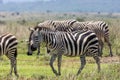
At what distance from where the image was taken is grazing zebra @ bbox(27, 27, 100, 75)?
16.8 meters

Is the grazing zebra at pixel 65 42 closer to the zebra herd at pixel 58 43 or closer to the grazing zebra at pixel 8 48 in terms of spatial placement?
the zebra herd at pixel 58 43

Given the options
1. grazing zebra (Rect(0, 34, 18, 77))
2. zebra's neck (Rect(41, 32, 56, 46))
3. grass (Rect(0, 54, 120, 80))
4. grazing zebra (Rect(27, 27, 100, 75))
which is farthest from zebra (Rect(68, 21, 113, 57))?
zebra's neck (Rect(41, 32, 56, 46))

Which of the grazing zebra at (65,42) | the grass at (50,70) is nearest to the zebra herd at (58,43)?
the grazing zebra at (65,42)

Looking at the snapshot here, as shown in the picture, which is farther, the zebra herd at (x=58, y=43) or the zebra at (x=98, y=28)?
the zebra at (x=98, y=28)

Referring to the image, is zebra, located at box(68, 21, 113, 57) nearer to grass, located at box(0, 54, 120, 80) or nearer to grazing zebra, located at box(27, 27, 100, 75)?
grass, located at box(0, 54, 120, 80)

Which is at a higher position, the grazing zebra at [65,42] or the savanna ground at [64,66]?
the grazing zebra at [65,42]

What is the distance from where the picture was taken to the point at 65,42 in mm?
17266

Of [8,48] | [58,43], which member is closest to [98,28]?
[58,43]

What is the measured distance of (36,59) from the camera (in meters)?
22.3

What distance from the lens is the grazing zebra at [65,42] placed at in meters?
16.8

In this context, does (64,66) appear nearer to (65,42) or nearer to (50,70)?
(50,70)

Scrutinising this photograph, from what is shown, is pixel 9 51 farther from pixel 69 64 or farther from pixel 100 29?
pixel 100 29

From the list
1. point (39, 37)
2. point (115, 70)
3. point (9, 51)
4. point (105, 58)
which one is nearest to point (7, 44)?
point (9, 51)

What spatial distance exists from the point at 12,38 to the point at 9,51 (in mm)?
626
